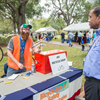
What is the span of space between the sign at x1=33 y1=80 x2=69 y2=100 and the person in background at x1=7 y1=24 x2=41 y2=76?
27.6 inches

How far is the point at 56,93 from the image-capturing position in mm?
1761

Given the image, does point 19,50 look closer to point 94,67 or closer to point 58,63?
point 58,63

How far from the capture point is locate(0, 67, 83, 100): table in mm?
1364

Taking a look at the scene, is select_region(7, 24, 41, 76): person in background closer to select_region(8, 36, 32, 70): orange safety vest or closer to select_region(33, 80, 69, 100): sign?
select_region(8, 36, 32, 70): orange safety vest

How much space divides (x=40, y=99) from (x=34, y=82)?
0.94 ft

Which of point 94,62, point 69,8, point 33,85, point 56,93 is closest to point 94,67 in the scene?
point 94,62

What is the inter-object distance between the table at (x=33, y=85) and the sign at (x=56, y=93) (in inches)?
1.9

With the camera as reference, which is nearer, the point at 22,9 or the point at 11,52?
the point at 11,52

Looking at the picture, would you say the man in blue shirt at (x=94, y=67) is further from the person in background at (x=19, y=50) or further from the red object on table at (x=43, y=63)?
the person in background at (x=19, y=50)

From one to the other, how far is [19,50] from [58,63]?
0.81 m

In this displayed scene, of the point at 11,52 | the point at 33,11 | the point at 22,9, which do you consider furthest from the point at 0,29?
the point at 11,52

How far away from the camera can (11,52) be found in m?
2.06

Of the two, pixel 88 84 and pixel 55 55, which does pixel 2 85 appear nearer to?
pixel 55 55

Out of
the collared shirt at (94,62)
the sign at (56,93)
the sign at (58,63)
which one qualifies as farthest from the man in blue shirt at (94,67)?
the sign at (58,63)
